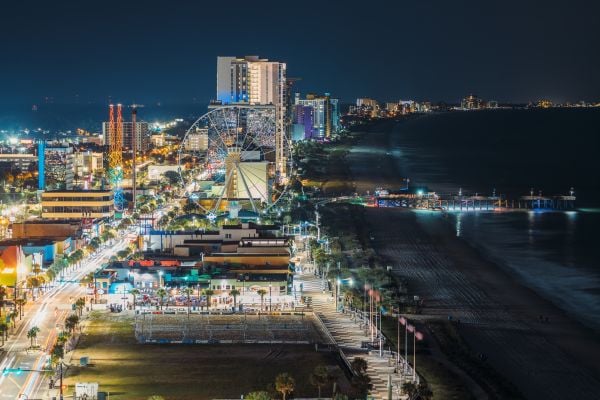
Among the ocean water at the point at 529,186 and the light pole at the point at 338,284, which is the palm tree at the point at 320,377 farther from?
the ocean water at the point at 529,186

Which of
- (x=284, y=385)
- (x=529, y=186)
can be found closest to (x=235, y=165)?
(x=529, y=186)

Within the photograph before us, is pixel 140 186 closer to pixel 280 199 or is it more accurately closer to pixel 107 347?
pixel 280 199

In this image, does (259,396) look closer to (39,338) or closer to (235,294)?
(39,338)

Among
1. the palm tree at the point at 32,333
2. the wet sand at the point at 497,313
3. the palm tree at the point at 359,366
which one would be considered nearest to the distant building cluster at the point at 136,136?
the wet sand at the point at 497,313

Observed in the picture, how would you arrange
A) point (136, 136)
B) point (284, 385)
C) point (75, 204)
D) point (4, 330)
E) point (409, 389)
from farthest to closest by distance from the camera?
point (136, 136) → point (75, 204) → point (4, 330) → point (409, 389) → point (284, 385)

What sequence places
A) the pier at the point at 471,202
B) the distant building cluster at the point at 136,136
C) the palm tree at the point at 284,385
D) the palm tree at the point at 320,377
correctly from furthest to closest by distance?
the distant building cluster at the point at 136,136 → the pier at the point at 471,202 → the palm tree at the point at 320,377 → the palm tree at the point at 284,385

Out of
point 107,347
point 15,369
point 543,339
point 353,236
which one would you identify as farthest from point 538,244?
point 15,369
